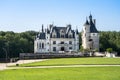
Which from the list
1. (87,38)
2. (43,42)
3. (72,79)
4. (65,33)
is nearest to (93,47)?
(87,38)

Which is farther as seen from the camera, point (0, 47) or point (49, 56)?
point (0, 47)

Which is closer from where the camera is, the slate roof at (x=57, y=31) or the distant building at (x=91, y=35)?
the slate roof at (x=57, y=31)

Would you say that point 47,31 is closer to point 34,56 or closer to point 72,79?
point 34,56

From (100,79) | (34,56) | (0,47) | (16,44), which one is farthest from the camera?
(16,44)

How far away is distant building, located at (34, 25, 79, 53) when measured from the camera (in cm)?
8369

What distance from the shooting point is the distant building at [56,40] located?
83688mm

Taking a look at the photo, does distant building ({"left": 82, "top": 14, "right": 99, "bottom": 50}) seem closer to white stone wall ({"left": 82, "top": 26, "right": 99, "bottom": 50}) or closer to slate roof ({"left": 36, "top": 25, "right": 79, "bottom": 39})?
white stone wall ({"left": 82, "top": 26, "right": 99, "bottom": 50})

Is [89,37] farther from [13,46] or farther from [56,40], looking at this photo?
[13,46]

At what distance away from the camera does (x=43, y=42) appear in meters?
83.9

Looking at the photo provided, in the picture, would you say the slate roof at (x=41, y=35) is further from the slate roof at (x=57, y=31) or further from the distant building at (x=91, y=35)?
the distant building at (x=91, y=35)

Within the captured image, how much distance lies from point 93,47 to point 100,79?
65.3 metres

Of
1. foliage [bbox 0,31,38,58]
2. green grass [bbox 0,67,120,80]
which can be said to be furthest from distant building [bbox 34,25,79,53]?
green grass [bbox 0,67,120,80]

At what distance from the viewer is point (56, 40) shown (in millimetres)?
84438

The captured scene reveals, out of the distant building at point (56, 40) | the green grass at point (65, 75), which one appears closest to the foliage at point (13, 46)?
the distant building at point (56, 40)
